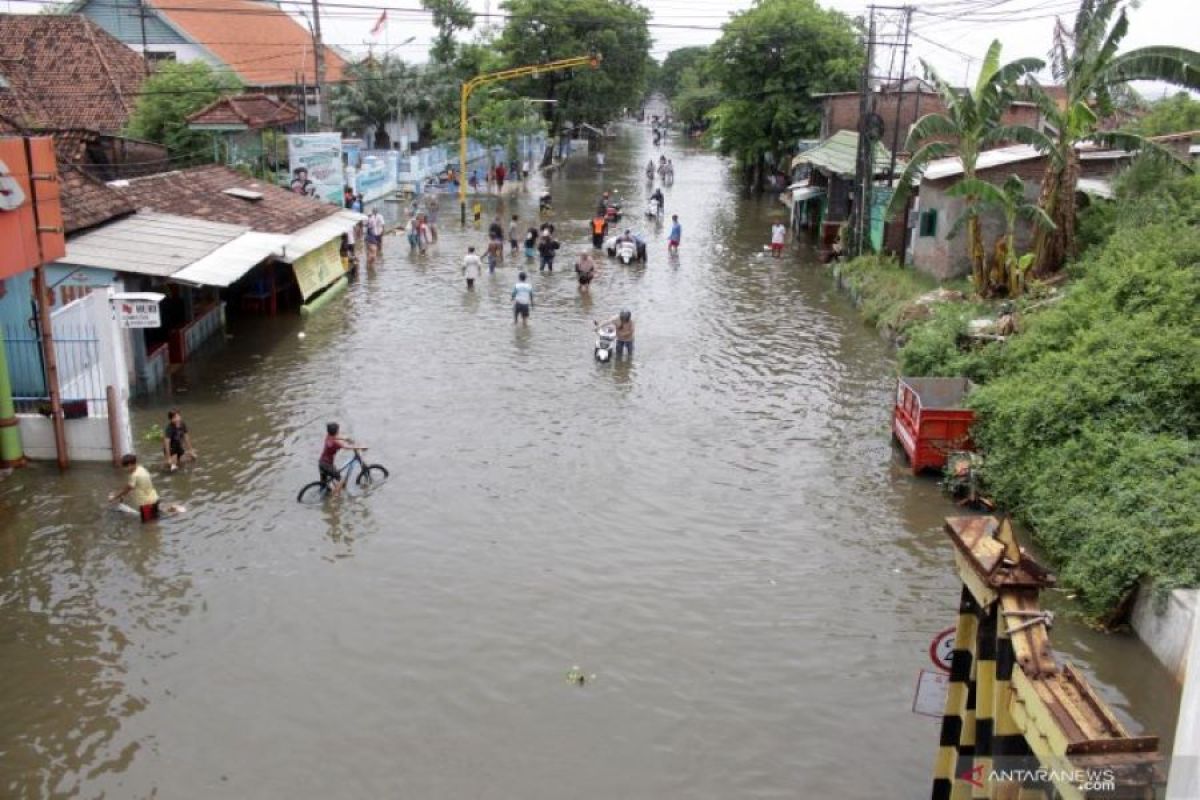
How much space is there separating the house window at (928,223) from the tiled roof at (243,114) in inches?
835

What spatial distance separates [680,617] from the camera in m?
11.1

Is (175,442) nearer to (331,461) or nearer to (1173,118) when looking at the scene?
(331,461)

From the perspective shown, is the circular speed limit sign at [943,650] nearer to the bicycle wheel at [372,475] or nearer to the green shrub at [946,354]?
the bicycle wheel at [372,475]

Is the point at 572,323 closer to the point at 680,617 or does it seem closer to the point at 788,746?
the point at 680,617

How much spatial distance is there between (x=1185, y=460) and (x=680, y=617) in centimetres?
607

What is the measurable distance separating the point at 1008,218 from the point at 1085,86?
9.89 feet

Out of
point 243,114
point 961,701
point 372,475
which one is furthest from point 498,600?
point 243,114

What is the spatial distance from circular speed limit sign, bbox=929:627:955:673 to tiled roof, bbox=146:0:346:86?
46.0m

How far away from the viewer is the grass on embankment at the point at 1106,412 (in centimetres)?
1079

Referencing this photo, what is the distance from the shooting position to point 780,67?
49.1 m

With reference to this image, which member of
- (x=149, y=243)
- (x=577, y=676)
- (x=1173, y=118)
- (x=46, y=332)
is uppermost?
(x=1173, y=118)

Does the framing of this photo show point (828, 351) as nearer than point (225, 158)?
Yes

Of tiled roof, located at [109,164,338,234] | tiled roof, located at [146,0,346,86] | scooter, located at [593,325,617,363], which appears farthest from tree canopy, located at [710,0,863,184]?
scooter, located at [593,325,617,363]

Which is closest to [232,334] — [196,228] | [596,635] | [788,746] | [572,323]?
[196,228]
